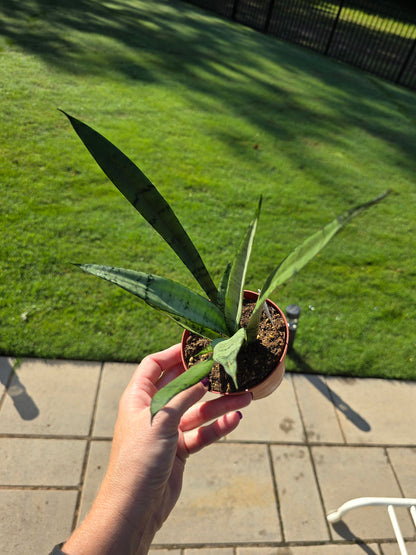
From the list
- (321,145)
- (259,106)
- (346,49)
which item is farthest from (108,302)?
(346,49)

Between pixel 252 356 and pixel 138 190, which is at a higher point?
pixel 138 190

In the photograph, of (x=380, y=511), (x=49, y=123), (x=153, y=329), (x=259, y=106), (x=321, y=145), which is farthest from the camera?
(x=259, y=106)

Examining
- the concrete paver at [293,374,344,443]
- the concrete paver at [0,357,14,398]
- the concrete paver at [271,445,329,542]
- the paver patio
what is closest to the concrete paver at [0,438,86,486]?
the paver patio

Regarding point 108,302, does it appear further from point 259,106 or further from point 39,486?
point 259,106

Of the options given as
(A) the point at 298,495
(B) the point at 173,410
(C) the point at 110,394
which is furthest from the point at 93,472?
(B) the point at 173,410

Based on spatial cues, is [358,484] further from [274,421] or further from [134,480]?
A: [134,480]

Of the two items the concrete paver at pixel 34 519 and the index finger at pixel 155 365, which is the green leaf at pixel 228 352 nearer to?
the index finger at pixel 155 365

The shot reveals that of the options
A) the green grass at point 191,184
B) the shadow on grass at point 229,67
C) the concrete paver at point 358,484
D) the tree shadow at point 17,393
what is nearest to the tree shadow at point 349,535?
the concrete paver at point 358,484
